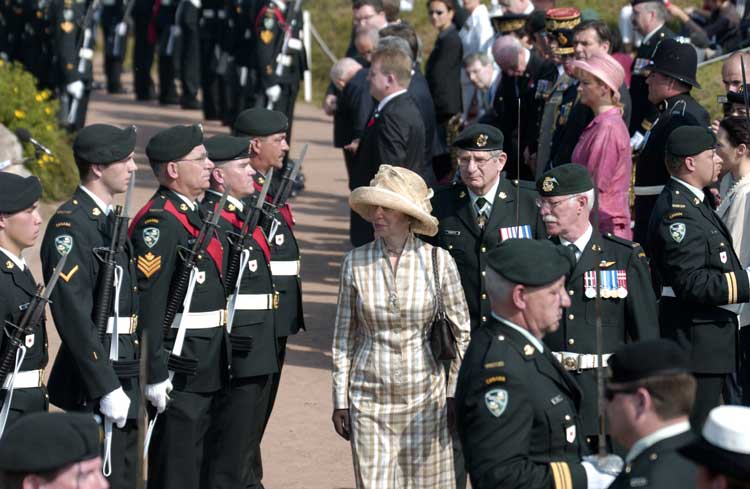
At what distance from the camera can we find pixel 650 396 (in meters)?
3.99

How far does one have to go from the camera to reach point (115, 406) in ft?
20.1

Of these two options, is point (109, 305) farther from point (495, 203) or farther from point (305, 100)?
point (305, 100)

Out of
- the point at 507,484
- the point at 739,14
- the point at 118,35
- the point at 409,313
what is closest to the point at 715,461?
the point at 507,484

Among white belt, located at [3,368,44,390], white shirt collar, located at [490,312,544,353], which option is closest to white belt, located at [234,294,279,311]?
white belt, located at [3,368,44,390]

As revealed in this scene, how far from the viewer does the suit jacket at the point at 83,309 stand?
6.06 meters

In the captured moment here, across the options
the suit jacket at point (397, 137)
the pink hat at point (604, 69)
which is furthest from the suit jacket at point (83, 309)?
the suit jacket at point (397, 137)

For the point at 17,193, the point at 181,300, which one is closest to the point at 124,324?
the point at 181,300

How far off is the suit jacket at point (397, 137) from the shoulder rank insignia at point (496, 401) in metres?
4.70

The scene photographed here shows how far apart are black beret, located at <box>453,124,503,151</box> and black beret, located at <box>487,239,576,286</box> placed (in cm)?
195

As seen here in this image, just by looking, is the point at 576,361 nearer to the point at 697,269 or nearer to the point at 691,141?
the point at 697,269

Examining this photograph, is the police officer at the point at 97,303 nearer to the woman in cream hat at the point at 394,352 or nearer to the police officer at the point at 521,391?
the woman in cream hat at the point at 394,352

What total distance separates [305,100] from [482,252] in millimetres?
15355

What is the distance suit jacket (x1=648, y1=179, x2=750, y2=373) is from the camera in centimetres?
650

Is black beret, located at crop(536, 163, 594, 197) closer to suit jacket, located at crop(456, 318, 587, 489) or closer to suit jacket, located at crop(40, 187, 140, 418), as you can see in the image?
suit jacket, located at crop(456, 318, 587, 489)
